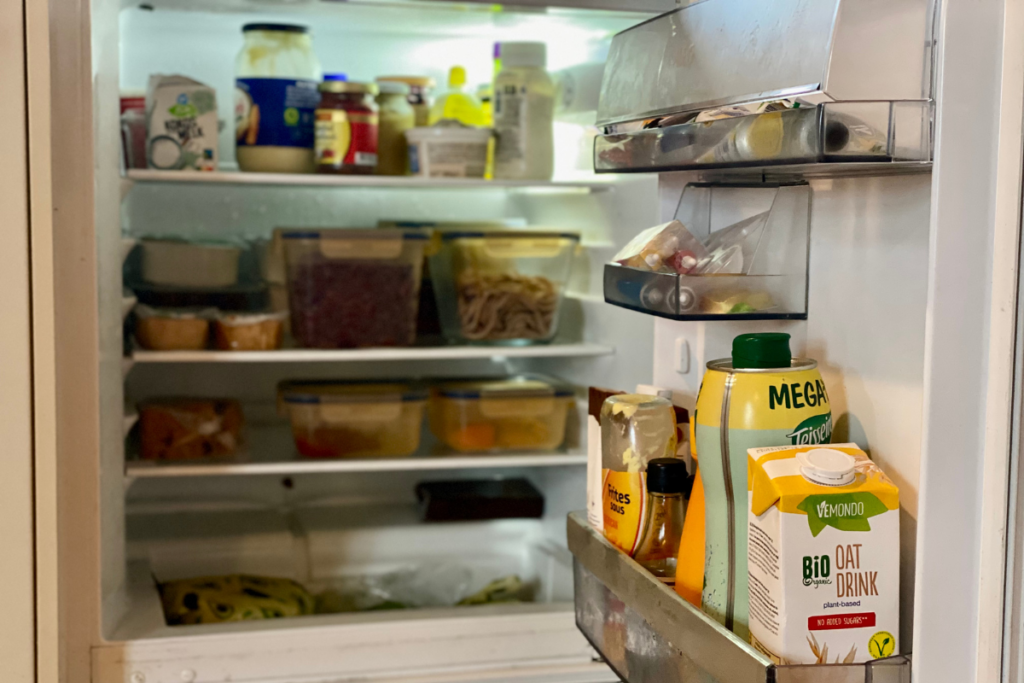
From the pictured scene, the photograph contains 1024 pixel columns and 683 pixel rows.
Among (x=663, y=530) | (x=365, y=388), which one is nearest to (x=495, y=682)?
(x=365, y=388)

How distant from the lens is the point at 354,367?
2.11 metres

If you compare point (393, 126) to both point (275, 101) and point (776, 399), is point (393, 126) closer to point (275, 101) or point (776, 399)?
point (275, 101)

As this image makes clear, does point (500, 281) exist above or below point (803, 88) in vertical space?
below

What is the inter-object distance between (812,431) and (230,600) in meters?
1.26

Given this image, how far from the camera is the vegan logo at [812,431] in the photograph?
0.72m

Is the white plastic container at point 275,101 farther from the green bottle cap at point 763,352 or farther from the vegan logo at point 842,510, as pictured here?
the vegan logo at point 842,510

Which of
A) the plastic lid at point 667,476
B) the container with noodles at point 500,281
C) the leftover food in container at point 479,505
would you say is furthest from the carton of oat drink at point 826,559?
the leftover food in container at point 479,505

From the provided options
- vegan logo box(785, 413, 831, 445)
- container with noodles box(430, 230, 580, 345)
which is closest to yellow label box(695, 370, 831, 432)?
vegan logo box(785, 413, 831, 445)

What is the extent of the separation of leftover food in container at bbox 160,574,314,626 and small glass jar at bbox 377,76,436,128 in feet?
3.05

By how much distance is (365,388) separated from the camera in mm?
1786

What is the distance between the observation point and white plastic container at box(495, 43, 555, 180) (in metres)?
1.72

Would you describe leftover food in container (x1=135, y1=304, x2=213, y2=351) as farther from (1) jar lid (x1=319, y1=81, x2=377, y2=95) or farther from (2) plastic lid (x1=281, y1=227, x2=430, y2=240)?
(1) jar lid (x1=319, y1=81, x2=377, y2=95)

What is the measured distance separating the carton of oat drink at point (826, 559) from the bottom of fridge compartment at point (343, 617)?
2.87 feet

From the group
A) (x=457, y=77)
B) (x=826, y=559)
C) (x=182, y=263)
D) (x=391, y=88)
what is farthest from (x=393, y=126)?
(x=826, y=559)
